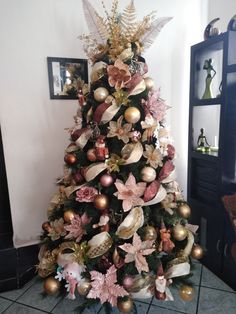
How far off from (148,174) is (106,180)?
0.20 m

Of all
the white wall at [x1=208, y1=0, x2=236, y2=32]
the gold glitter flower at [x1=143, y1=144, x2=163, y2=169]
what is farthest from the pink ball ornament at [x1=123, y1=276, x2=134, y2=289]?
the white wall at [x1=208, y1=0, x2=236, y2=32]

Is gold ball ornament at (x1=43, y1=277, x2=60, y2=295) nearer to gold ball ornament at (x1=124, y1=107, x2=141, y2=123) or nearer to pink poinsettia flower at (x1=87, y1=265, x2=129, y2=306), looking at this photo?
pink poinsettia flower at (x1=87, y1=265, x2=129, y2=306)

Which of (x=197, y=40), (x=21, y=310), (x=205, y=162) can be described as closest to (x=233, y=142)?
(x=205, y=162)

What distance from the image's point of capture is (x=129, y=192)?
42.5 inches

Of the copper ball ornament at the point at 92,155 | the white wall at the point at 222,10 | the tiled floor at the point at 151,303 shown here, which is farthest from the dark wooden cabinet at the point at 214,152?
the copper ball ornament at the point at 92,155

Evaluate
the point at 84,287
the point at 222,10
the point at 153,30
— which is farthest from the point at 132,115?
the point at 222,10

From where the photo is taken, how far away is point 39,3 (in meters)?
1.48

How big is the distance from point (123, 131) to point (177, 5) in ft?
4.34

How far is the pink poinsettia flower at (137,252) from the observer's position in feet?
3.48

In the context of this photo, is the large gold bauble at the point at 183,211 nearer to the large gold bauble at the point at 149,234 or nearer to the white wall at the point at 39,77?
the large gold bauble at the point at 149,234

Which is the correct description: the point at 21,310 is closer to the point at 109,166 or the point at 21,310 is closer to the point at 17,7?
the point at 109,166

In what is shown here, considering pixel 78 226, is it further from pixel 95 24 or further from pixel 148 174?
pixel 95 24

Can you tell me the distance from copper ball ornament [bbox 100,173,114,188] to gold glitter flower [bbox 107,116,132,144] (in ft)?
0.61

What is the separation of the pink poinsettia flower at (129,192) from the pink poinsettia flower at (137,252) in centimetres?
15
